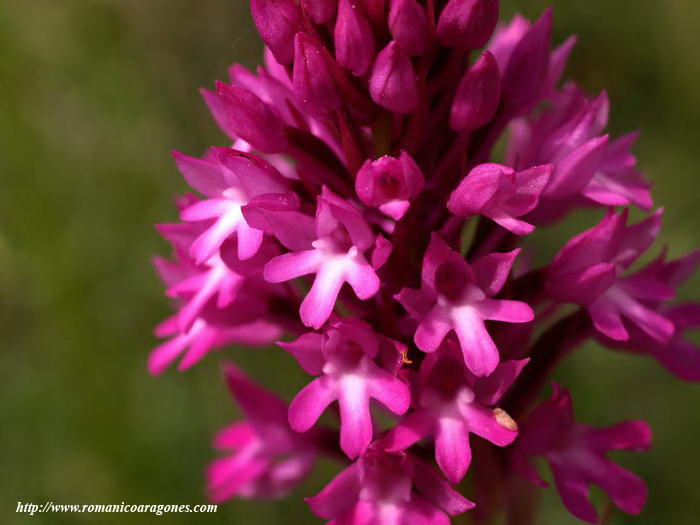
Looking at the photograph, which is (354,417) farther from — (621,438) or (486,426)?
(621,438)

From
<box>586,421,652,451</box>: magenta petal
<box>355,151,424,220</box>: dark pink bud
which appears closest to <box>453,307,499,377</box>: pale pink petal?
<box>355,151,424,220</box>: dark pink bud

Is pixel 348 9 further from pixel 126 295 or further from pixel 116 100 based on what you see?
pixel 116 100

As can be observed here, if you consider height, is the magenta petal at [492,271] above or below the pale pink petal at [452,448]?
above

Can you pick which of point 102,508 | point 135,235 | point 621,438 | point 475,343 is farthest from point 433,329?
point 135,235

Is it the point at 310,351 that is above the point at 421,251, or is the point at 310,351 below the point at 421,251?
below

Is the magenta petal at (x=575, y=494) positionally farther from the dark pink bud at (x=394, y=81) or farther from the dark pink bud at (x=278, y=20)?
the dark pink bud at (x=278, y=20)

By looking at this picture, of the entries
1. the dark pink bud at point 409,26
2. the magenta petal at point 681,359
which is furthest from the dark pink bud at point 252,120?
the magenta petal at point 681,359
